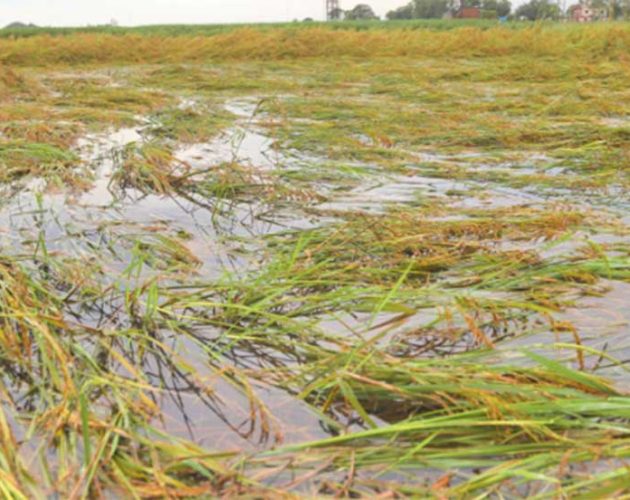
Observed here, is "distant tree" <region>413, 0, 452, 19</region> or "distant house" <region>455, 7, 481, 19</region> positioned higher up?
"distant tree" <region>413, 0, 452, 19</region>

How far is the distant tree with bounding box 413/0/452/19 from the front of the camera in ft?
192

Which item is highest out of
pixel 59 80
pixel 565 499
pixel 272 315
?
pixel 59 80

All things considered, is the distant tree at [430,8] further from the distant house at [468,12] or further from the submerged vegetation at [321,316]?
the submerged vegetation at [321,316]

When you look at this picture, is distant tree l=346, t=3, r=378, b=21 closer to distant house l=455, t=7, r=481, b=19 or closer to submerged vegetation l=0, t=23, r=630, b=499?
distant house l=455, t=7, r=481, b=19

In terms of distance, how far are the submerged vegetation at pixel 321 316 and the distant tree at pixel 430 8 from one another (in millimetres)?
56197

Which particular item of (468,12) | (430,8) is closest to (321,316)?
(468,12)

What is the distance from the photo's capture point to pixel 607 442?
130 cm

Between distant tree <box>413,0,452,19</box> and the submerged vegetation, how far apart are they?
56197mm

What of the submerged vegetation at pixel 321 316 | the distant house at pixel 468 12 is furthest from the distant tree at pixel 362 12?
the submerged vegetation at pixel 321 316

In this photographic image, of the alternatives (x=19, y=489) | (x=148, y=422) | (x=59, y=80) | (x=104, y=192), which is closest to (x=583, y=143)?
(x=104, y=192)

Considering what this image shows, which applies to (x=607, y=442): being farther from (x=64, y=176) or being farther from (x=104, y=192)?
(x=64, y=176)

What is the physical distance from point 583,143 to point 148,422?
12.0ft

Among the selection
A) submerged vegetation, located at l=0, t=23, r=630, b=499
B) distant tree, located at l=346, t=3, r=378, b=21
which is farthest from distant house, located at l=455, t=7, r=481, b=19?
submerged vegetation, located at l=0, t=23, r=630, b=499

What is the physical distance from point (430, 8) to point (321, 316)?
6361 cm
